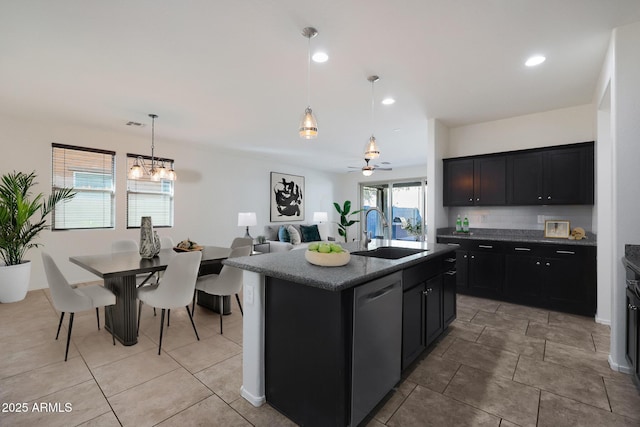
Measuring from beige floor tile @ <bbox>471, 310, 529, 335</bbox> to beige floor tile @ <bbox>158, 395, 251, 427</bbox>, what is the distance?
2612 millimetres

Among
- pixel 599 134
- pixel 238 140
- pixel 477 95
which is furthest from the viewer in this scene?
pixel 238 140

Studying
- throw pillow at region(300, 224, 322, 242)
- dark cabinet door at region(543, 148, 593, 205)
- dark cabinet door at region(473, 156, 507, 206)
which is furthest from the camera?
throw pillow at region(300, 224, 322, 242)

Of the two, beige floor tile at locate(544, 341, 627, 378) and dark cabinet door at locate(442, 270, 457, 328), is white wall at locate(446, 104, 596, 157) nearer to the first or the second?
dark cabinet door at locate(442, 270, 457, 328)

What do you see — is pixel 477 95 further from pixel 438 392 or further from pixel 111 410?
pixel 111 410

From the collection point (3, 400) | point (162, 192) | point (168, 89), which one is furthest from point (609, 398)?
point (162, 192)

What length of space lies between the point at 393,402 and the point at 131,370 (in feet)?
6.31

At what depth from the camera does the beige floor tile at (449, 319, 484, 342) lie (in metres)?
2.91

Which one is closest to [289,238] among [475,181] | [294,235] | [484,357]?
[294,235]

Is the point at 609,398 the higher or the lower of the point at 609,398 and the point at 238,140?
the lower

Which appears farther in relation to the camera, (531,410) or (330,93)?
(330,93)

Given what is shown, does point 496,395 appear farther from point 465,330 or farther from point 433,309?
point 465,330

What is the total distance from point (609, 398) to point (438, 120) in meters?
3.51

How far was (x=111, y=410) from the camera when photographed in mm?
1830

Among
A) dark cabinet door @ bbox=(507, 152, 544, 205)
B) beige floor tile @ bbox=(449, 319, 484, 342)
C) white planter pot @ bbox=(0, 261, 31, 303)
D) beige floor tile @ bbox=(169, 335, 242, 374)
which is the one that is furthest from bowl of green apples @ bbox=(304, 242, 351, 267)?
white planter pot @ bbox=(0, 261, 31, 303)
